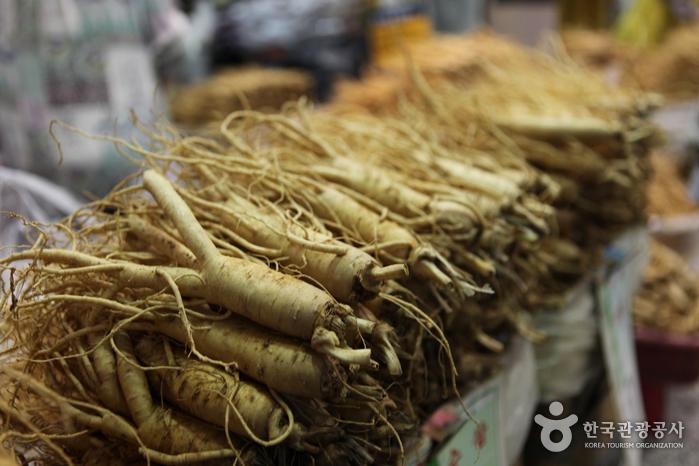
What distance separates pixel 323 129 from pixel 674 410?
2.23m

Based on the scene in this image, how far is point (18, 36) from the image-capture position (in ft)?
6.12

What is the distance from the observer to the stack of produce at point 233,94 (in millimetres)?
3059

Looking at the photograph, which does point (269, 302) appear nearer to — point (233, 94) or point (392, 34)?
point (233, 94)

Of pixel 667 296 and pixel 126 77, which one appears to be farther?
pixel 667 296

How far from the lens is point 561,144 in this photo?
5.62 ft

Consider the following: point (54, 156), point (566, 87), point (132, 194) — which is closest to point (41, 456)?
point (132, 194)

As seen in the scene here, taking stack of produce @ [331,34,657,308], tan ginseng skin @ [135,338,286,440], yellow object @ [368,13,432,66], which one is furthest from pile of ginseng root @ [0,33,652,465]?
yellow object @ [368,13,432,66]

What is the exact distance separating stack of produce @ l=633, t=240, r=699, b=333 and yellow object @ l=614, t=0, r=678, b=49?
118 inches

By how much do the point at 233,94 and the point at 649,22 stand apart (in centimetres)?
431

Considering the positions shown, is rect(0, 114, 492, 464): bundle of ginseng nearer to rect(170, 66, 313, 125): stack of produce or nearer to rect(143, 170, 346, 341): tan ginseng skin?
rect(143, 170, 346, 341): tan ginseng skin

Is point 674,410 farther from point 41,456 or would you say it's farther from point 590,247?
point 41,456

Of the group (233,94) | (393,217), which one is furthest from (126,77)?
(393,217)

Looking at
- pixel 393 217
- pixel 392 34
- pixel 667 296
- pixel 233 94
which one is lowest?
pixel 667 296

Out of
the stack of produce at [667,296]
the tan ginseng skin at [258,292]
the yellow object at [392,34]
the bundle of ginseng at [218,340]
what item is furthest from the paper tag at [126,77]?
the stack of produce at [667,296]
